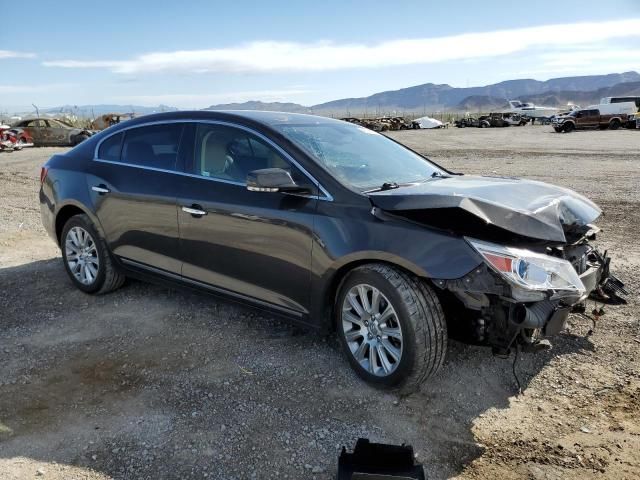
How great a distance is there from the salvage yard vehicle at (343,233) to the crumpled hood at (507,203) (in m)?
0.01

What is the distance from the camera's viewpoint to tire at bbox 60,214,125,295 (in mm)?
5094

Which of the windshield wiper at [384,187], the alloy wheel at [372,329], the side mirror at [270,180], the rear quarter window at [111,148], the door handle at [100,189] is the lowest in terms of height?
the alloy wheel at [372,329]

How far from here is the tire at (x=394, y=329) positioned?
3232mm

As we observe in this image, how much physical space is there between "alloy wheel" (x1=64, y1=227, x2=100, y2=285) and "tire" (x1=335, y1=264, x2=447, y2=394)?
2.72 metres

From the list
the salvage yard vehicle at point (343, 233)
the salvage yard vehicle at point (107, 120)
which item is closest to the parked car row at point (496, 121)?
the salvage yard vehicle at point (107, 120)

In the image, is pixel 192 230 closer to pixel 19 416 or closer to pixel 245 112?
pixel 245 112

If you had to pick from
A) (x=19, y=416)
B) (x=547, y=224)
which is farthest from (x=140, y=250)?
(x=547, y=224)

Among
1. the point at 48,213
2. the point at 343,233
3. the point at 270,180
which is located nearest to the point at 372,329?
the point at 343,233

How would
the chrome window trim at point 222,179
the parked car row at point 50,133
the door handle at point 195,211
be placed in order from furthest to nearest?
1. the parked car row at point 50,133
2. the door handle at point 195,211
3. the chrome window trim at point 222,179

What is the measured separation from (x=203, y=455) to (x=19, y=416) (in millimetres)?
1246

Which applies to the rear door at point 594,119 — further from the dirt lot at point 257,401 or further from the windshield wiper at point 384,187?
the windshield wiper at point 384,187

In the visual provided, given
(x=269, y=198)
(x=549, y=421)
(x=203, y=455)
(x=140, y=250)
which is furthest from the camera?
(x=140, y=250)

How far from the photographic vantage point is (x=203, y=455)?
9.64 ft

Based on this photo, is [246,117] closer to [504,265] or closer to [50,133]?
[504,265]
